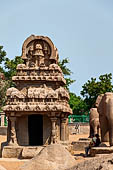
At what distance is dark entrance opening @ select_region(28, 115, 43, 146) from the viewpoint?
17844 millimetres

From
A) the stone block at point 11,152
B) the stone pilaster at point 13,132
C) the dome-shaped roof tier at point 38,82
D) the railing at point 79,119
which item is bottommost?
the stone block at point 11,152

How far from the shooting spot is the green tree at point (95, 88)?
42.8 metres

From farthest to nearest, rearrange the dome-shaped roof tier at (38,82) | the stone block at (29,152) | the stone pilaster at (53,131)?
the stone pilaster at (53,131), the dome-shaped roof tier at (38,82), the stone block at (29,152)

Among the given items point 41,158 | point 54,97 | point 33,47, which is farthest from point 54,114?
point 41,158

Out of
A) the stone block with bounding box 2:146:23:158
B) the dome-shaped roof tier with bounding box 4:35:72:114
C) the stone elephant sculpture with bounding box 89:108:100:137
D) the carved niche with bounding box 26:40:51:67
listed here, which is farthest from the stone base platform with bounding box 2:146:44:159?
the stone elephant sculpture with bounding box 89:108:100:137

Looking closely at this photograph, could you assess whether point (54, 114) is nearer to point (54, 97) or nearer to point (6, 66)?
point (54, 97)

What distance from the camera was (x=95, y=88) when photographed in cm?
4372

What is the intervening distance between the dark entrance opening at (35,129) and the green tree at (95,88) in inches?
1004

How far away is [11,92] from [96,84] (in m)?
27.5

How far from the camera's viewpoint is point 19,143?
17438mm

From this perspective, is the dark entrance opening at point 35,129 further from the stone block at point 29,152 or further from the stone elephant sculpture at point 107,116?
the stone elephant sculpture at point 107,116

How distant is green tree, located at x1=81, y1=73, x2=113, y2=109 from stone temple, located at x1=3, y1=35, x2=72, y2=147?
2513 centimetres

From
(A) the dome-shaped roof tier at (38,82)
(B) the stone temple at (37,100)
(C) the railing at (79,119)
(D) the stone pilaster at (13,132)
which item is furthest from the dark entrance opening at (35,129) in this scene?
(C) the railing at (79,119)

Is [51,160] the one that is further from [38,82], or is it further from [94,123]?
[94,123]
